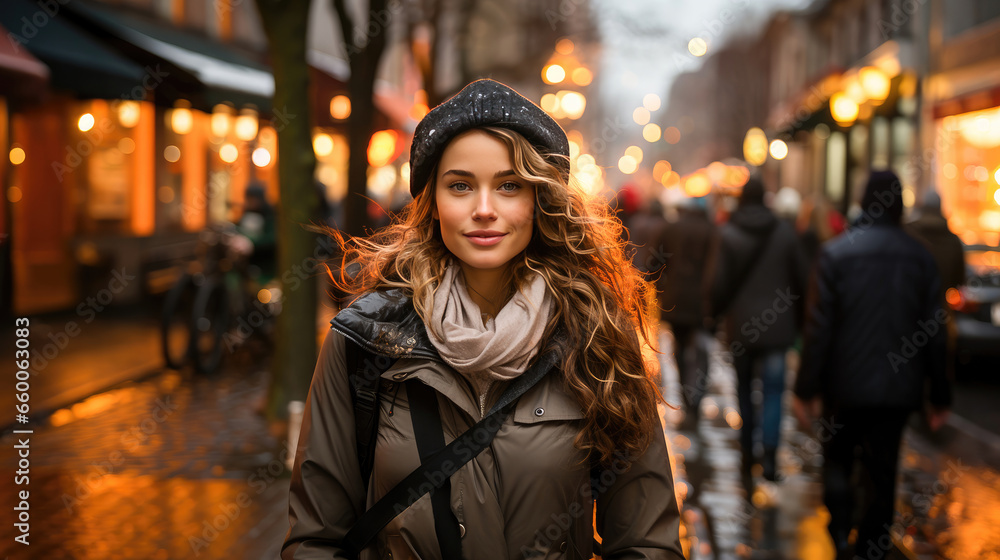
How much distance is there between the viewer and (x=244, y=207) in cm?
1196

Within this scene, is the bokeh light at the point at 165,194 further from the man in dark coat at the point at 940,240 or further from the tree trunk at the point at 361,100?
the man in dark coat at the point at 940,240

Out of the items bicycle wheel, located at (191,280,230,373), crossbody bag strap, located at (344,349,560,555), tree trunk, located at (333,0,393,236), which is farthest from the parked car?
crossbody bag strap, located at (344,349,560,555)

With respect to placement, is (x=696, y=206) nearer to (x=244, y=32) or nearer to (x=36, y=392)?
(x=36, y=392)

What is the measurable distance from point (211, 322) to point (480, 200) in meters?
9.10

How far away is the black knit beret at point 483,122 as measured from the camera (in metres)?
2.25

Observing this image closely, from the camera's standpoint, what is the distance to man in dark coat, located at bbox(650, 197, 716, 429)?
915 centimetres

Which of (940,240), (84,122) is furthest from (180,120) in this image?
(940,240)

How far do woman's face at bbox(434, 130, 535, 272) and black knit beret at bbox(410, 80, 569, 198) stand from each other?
1.6 inches

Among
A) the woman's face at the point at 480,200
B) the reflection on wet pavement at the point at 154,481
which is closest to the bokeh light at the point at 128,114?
the reflection on wet pavement at the point at 154,481

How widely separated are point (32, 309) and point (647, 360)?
14005 millimetres

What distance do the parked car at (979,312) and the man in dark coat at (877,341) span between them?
19.9 ft

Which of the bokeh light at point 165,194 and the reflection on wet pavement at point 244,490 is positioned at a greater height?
the bokeh light at point 165,194

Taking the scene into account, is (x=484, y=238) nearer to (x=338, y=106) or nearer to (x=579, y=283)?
(x=579, y=283)

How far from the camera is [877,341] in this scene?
4758 millimetres
